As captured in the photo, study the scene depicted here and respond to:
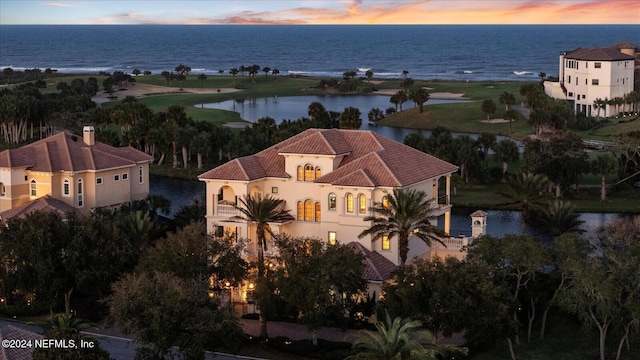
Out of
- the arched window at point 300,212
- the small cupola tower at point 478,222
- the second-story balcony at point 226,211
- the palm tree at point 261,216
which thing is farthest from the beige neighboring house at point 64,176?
the small cupola tower at point 478,222

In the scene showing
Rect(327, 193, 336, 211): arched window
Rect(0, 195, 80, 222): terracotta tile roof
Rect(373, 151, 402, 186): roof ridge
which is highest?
Rect(373, 151, 402, 186): roof ridge

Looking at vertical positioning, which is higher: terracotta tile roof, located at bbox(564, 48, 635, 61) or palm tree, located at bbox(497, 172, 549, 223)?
terracotta tile roof, located at bbox(564, 48, 635, 61)

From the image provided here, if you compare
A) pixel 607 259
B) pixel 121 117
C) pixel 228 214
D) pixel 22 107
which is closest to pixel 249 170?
pixel 228 214

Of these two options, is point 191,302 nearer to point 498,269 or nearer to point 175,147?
point 498,269

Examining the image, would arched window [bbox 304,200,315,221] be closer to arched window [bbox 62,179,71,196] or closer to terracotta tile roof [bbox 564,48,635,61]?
arched window [bbox 62,179,71,196]

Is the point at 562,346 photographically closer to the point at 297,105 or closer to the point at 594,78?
the point at 594,78

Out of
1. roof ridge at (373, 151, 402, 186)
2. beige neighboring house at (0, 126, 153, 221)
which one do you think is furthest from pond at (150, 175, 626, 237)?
roof ridge at (373, 151, 402, 186)
